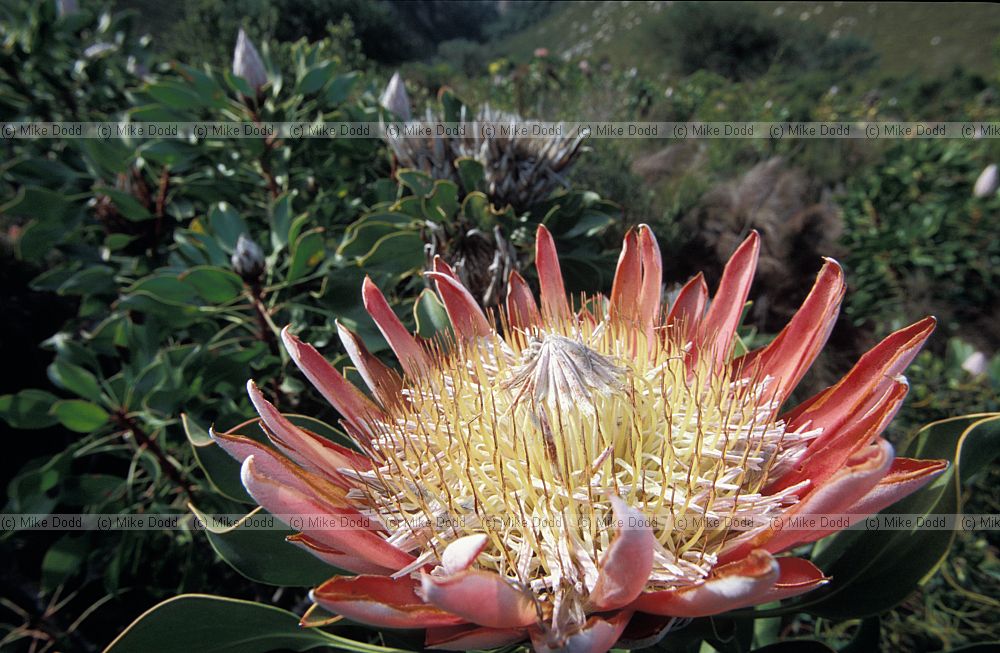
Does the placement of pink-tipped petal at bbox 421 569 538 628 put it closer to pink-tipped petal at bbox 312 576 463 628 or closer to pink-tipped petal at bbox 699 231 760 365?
pink-tipped petal at bbox 312 576 463 628

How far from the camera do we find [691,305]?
1062mm

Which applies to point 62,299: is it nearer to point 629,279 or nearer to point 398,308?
point 398,308

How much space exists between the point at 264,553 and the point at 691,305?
85 centimetres

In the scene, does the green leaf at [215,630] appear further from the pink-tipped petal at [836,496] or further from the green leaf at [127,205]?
the green leaf at [127,205]

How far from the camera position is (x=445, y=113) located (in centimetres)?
163

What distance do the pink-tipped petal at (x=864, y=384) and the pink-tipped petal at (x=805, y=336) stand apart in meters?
0.05

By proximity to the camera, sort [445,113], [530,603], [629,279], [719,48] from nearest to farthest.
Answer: [530,603] → [629,279] → [445,113] → [719,48]

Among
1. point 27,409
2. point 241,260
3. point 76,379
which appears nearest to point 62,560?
point 27,409

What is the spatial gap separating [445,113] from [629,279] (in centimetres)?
90

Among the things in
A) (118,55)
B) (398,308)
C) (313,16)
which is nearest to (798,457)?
(398,308)

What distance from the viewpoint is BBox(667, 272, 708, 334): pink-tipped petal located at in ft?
3.41

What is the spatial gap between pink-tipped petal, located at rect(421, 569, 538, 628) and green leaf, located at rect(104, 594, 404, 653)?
28cm

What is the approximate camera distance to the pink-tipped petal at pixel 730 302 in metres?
0.95

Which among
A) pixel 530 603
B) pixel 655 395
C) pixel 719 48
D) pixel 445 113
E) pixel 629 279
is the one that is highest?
pixel 719 48
